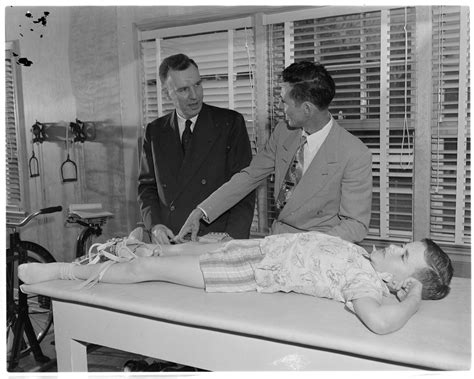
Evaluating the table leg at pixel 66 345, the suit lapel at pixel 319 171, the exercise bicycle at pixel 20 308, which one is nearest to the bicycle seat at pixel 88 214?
the exercise bicycle at pixel 20 308

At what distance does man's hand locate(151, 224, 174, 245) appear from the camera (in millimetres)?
2711

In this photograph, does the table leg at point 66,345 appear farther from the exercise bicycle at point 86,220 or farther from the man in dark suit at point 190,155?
the exercise bicycle at point 86,220

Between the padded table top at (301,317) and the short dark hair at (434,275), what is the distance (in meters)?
0.03

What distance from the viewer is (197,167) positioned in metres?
2.97

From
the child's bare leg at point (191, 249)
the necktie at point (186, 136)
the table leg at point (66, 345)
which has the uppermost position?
the necktie at point (186, 136)

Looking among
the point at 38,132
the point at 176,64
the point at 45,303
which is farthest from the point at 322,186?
the point at 38,132

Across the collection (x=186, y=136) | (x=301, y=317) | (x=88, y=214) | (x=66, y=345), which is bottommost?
(x=66, y=345)

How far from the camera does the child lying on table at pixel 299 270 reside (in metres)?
1.78

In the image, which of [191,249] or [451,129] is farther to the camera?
[451,129]

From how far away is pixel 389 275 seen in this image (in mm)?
1887

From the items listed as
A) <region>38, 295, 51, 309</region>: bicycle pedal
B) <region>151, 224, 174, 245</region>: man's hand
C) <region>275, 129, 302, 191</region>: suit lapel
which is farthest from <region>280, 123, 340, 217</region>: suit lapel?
<region>38, 295, 51, 309</region>: bicycle pedal

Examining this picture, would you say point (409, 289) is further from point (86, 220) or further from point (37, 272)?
point (86, 220)

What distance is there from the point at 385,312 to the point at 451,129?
1.41 metres

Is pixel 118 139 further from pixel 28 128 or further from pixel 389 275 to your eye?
pixel 389 275
